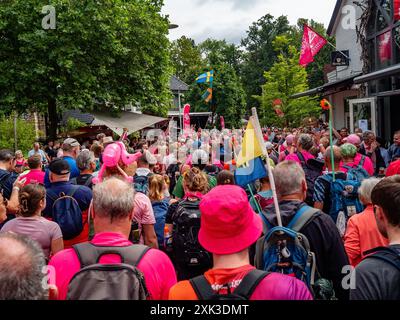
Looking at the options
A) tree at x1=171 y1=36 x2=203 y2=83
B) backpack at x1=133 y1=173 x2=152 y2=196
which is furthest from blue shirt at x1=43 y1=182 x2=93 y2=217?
tree at x1=171 y1=36 x2=203 y2=83

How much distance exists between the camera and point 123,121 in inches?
935

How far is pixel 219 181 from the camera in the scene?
5.35m

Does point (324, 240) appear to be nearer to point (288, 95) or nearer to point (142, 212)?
point (142, 212)

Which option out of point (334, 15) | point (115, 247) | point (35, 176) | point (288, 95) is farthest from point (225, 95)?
point (115, 247)

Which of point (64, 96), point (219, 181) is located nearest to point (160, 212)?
point (219, 181)

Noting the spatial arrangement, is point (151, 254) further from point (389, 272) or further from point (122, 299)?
point (389, 272)

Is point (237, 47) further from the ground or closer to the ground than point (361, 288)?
further from the ground

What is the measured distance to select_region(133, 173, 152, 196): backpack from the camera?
5.60 meters

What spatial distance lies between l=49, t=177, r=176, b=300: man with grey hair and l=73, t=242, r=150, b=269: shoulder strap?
0.04 feet

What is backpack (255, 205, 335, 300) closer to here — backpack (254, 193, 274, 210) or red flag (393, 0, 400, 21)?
backpack (254, 193, 274, 210)

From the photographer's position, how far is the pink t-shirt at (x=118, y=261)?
2.49 meters
